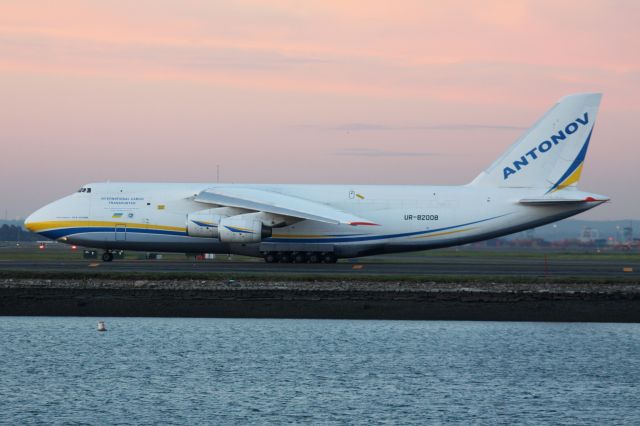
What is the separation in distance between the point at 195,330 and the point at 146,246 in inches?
723

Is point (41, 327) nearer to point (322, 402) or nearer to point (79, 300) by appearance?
point (79, 300)

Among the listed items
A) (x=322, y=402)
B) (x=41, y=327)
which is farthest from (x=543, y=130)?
(x=322, y=402)

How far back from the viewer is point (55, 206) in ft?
191

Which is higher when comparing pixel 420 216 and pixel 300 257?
pixel 420 216

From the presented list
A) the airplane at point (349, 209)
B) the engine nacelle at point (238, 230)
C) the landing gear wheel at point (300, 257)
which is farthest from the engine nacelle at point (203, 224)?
the landing gear wheel at point (300, 257)

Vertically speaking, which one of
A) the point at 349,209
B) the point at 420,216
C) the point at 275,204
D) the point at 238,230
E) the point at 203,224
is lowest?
the point at 238,230

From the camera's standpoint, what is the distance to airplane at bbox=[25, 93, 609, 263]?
184 ft

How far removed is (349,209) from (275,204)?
4.34 meters

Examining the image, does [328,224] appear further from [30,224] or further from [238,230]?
[30,224]

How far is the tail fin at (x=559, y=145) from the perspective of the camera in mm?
57688

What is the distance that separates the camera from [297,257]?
2233 inches

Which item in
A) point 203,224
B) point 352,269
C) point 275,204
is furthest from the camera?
point 275,204

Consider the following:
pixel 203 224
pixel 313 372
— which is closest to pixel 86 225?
pixel 203 224

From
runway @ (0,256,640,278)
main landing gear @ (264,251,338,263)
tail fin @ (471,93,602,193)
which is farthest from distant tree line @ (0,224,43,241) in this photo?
tail fin @ (471,93,602,193)
